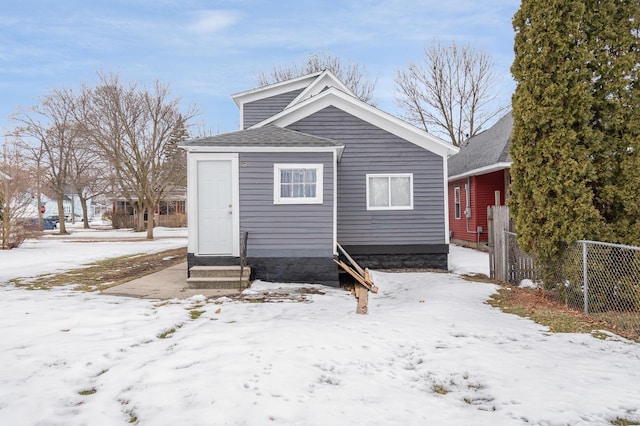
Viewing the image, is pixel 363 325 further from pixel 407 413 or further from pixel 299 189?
pixel 299 189

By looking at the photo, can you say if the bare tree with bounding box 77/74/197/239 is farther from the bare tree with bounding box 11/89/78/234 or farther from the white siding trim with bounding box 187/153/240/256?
the white siding trim with bounding box 187/153/240/256

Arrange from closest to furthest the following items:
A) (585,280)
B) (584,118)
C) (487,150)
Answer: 1. (585,280)
2. (584,118)
3. (487,150)

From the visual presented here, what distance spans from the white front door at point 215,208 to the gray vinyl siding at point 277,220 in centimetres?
35

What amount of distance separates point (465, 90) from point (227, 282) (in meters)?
26.6

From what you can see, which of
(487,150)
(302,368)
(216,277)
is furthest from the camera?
(487,150)

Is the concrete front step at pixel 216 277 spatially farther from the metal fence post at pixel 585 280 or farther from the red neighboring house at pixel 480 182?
the red neighboring house at pixel 480 182

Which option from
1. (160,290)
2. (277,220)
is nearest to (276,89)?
(277,220)

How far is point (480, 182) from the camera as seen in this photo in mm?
15383

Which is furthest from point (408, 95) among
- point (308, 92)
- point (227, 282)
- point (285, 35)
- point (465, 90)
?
point (227, 282)

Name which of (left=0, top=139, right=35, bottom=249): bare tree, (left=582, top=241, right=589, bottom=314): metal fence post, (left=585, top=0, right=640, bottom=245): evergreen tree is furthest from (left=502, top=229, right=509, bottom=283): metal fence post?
(left=0, top=139, right=35, bottom=249): bare tree

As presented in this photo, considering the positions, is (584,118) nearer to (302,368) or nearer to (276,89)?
(302,368)

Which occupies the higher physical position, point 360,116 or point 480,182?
point 360,116

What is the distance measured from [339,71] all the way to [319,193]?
23.9m

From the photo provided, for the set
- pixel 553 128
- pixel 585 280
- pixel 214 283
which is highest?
pixel 553 128
